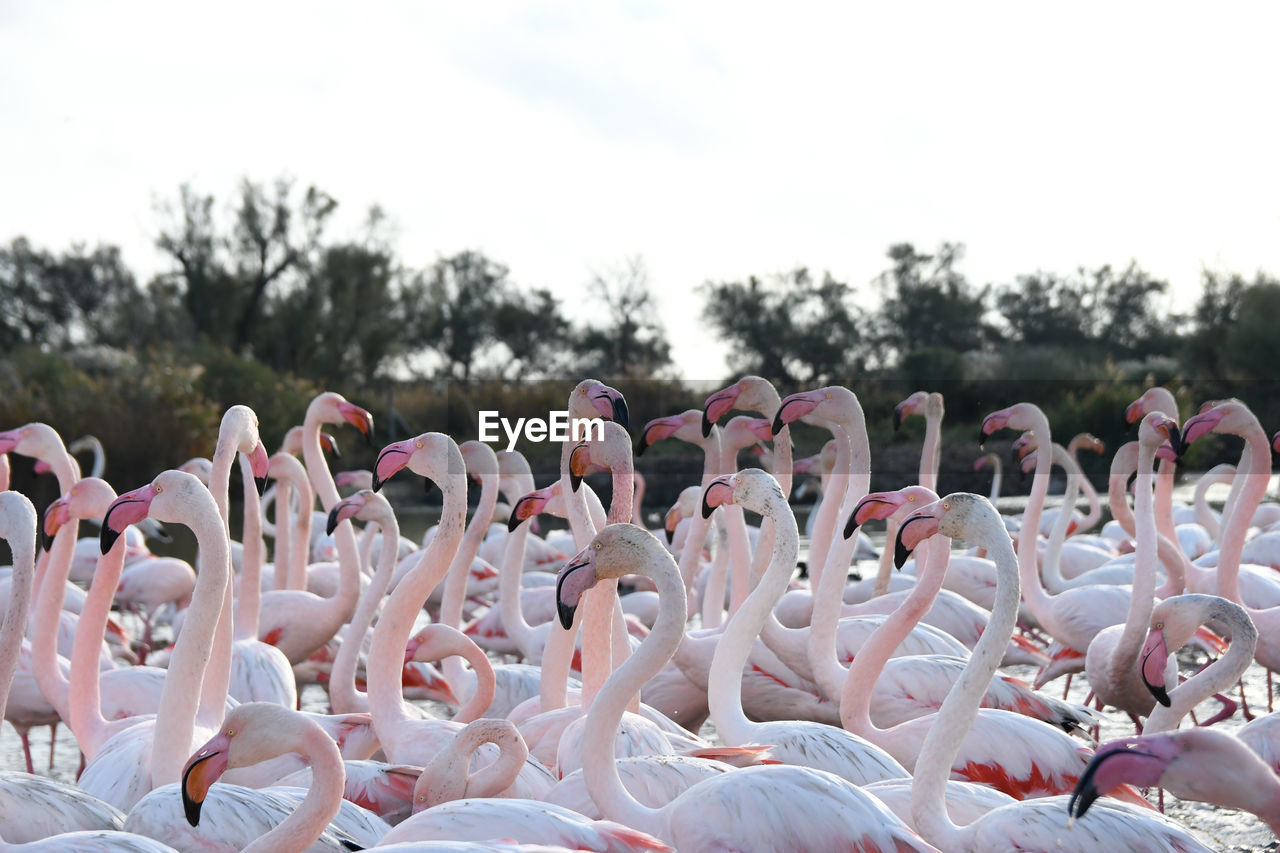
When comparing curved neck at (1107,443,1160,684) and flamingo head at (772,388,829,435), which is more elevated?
flamingo head at (772,388,829,435)

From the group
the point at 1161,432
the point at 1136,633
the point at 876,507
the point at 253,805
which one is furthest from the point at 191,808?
the point at 1161,432

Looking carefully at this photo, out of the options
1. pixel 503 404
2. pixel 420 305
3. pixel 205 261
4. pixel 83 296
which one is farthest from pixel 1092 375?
pixel 83 296

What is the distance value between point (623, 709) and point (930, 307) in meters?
43.3

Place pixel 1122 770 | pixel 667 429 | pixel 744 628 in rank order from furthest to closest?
pixel 667 429 < pixel 744 628 < pixel 1122 770

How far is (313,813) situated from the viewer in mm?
2809

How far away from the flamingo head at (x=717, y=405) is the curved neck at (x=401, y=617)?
1128 mm

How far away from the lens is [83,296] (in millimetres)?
38719

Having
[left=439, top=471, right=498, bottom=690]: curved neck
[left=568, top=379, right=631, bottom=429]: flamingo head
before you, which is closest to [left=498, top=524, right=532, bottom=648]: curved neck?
[left=439, top=471, right=498, bottom=690]: curved neck

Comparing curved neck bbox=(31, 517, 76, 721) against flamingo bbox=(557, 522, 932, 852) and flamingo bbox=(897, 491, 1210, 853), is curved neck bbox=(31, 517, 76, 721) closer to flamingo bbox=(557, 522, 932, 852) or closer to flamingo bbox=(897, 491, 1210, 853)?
flamingo bbox=(557, 522, 932, 852)

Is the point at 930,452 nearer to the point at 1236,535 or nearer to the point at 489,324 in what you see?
the point at 1236,535

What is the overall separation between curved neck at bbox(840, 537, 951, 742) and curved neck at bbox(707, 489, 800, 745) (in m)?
0.43

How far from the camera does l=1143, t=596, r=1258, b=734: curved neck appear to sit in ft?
12.5

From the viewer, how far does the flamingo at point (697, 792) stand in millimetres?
2807

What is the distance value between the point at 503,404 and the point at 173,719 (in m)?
16.6
